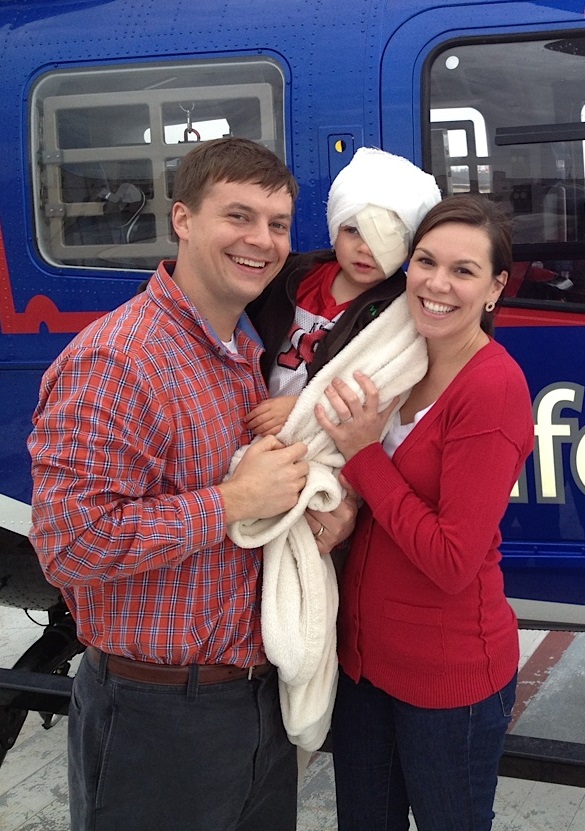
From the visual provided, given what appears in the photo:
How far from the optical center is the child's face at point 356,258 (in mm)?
1969

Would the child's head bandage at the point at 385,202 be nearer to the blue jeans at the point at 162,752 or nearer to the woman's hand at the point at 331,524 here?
the woman's hand at the point at 331,524

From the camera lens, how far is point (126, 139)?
121 inches

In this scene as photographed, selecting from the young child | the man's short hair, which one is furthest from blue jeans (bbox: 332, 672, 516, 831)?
the man's short hair

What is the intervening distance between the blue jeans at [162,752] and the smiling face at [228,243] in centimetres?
78

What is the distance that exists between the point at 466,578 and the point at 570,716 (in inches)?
108

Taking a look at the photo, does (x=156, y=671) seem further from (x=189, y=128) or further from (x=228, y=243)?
(x=189, y=128)

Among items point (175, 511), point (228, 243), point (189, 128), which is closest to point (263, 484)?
point (175, 511)

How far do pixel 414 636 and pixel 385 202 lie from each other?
3.05ft

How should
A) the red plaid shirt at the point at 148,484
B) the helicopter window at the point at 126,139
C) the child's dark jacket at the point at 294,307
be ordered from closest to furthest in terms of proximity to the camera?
the red plaid shirt at the point at 148,484 < the child's dark jacket at the point at 294,307 < the helicopter window at the point at 126,139

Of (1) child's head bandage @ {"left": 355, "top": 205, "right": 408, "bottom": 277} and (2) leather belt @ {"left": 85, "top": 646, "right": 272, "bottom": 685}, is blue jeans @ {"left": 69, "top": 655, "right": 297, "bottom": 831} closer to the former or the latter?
(2) leather belt @ {"left": 85, "top": 646, "right": 272, "bottom": 685}

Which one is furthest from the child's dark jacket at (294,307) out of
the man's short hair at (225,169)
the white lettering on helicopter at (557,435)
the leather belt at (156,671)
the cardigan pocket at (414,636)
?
the white lettering on helicopter at (557,435)

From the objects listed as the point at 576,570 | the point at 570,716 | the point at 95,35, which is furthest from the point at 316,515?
the point at 570,716

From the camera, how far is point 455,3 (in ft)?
9.12

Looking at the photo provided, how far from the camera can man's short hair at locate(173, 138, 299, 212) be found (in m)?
1.76
